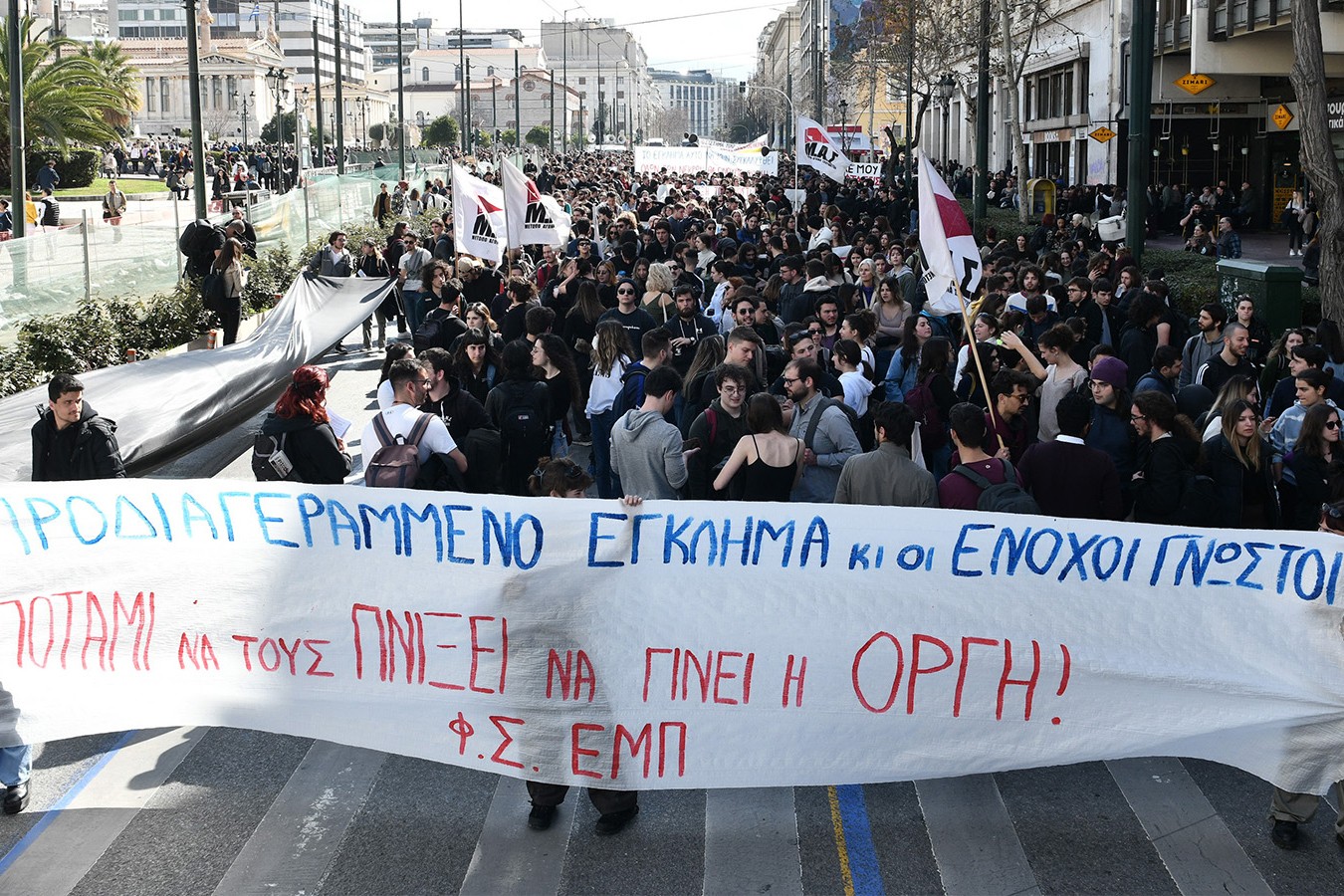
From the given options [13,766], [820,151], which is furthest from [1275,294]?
[820,151]

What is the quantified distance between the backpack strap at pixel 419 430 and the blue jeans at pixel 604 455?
2.30 metres

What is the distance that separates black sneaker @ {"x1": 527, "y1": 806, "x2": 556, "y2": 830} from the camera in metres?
5.86

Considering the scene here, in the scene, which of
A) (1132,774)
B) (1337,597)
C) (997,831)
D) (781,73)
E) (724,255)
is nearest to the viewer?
(1337,597)

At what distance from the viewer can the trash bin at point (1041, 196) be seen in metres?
33.6

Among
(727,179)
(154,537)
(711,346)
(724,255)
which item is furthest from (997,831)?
(727,179)

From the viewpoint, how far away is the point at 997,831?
19.1ft

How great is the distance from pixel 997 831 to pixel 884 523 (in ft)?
4.17

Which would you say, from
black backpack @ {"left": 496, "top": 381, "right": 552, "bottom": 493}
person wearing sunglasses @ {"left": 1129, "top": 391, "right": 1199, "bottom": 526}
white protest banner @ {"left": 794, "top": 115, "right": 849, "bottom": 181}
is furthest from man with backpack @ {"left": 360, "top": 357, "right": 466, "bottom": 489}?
white protest banner @ {"left": 794, "top": 115, "right": 849, "bottom": 181}

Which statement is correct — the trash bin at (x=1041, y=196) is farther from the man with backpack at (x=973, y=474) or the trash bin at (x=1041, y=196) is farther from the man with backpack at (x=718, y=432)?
the man with backpack at (x=973, y=474)

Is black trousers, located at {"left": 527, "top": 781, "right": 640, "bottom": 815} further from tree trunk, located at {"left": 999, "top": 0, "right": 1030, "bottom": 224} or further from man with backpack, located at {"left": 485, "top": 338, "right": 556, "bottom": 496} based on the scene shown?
tree trunk, located at {"left": 999, "top": 0, "right": 1030, "bottom": 224}

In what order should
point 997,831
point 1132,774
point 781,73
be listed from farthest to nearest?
point 781,73 < point 1132,774 < point 997,831

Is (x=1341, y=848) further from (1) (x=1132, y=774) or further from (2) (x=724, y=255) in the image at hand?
(2) (x=724, y=255)

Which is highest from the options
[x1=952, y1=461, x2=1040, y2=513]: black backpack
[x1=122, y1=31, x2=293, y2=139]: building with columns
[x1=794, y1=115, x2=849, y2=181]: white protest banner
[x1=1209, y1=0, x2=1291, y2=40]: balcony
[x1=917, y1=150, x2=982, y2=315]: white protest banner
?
[x1=122, y1=31, x2=293, y2=139]: building with columns

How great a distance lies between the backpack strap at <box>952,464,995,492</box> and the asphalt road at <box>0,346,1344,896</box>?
1.21 meters
